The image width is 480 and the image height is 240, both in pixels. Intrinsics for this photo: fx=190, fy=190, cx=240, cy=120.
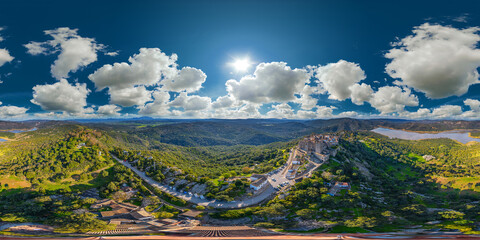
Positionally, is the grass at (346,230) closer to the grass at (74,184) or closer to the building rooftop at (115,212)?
the building rooftop at (115,212)

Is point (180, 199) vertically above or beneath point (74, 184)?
beneath

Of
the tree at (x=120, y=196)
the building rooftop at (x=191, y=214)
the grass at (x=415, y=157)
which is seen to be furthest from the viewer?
the grass at (x=415, y=157)

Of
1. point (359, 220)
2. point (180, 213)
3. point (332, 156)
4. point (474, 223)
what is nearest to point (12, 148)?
point (180, 213)

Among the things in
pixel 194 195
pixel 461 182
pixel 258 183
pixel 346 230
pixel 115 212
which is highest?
pixel 346 230

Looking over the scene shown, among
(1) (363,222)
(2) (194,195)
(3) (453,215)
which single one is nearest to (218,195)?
(2) (194,195)

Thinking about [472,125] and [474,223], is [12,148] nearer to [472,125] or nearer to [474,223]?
[474,223]

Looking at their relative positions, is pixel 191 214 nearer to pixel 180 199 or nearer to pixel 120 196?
pixel 180 199

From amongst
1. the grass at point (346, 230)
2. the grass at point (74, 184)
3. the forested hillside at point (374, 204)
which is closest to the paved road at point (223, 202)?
the forested hillside at point (374, 204)

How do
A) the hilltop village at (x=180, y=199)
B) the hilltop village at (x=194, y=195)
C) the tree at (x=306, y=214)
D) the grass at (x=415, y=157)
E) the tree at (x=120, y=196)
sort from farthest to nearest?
the grass at (x=415, y=157)
the tree at (x=120, y=196)
the tree at (x=306, y=214)
the hilltop village at (x=194, y=195)
the hilltop village at (x=180, y=199)

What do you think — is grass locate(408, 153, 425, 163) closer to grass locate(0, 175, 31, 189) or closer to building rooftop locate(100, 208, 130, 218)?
building rooftop locate(100, 208, 130, 218)

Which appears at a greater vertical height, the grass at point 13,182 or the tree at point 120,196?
the grass at point 13,182

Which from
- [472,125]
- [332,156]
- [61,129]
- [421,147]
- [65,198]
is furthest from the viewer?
[472,125]
